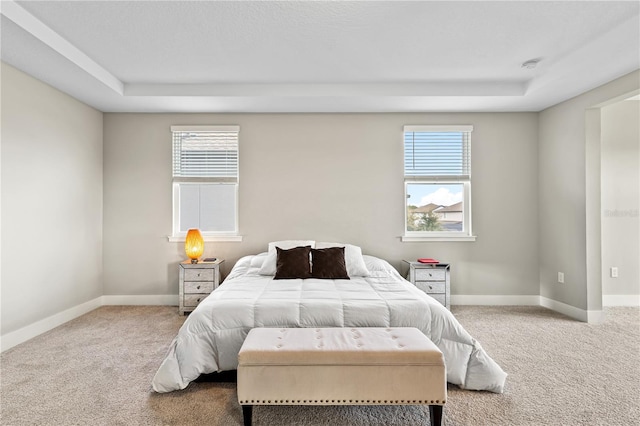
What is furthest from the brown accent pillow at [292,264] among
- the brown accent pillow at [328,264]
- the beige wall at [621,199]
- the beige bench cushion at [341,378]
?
the beige wall at [621,199]

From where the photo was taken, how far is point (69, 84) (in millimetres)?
3695

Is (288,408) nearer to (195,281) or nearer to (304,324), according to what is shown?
(304,324)

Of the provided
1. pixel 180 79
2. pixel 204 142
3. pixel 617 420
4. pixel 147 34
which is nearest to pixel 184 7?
pixel 147 34

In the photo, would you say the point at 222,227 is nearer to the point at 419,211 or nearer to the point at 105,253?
the point at 105,253

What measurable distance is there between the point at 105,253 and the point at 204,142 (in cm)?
199

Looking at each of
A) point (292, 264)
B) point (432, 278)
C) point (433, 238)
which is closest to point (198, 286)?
point (292, 264)

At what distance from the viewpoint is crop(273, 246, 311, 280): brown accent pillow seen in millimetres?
3688

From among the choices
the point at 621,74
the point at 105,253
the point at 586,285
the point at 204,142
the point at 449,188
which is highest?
the point at 621,74

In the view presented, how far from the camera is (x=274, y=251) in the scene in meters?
4.09

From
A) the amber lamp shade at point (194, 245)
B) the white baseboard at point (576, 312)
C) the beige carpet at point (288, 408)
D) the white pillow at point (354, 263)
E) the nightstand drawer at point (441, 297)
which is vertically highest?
the amber lamp shade at point (194, 245)

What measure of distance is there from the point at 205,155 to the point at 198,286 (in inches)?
68.4

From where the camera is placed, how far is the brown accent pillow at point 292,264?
3688mm

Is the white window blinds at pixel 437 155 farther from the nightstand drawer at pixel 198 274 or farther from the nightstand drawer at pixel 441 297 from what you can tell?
the nightstand drawer at pixel 198 274

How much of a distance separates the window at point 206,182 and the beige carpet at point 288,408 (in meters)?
1.44
